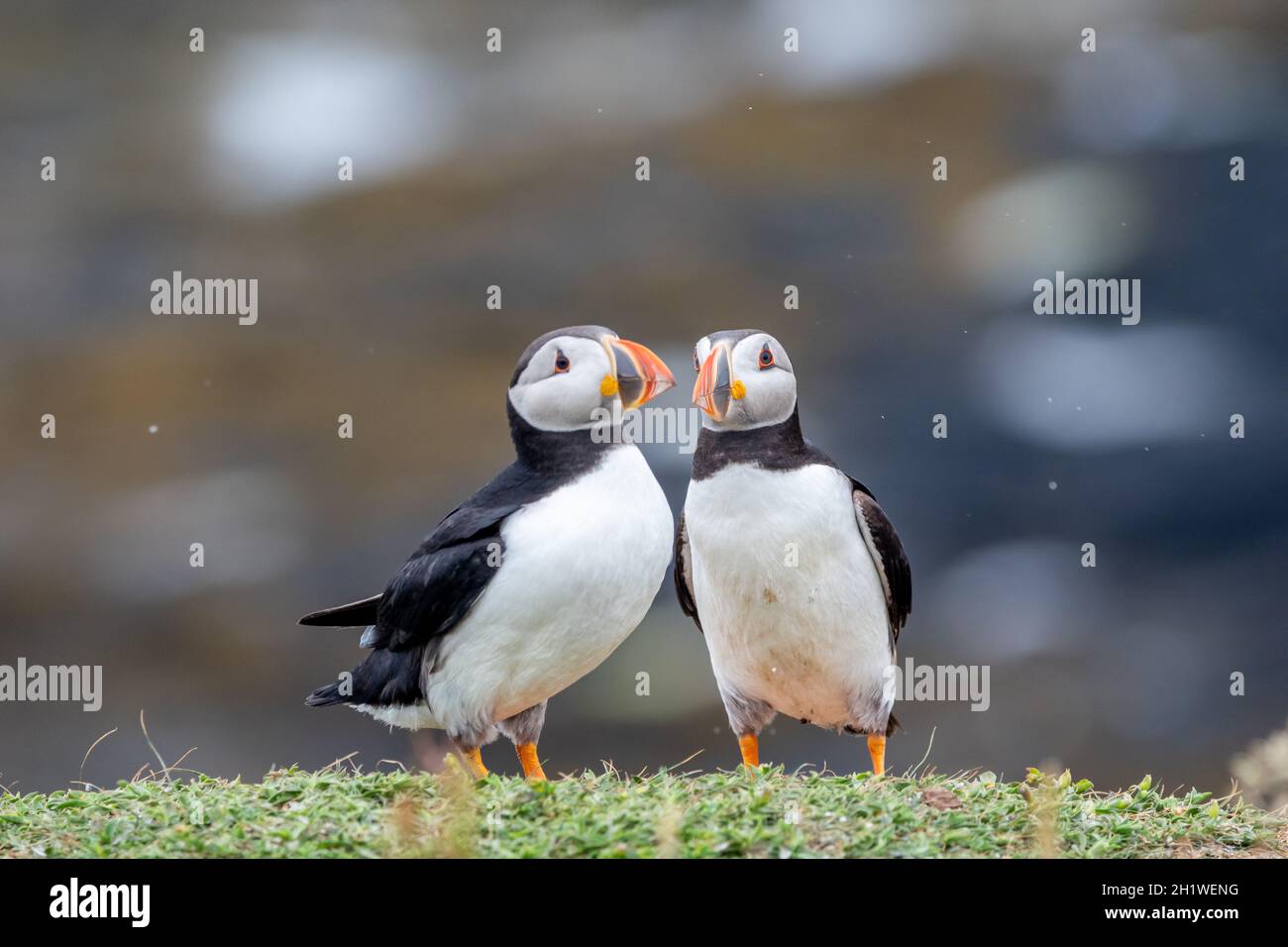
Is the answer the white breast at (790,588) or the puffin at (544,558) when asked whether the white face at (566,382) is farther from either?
the white breast at (790,588)

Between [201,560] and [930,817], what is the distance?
783 cm

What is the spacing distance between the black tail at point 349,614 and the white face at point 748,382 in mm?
1699

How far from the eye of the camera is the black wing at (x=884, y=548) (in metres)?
6.32

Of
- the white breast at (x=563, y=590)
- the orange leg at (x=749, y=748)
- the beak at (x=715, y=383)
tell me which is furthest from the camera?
the orange leg at (x=749, y=748)

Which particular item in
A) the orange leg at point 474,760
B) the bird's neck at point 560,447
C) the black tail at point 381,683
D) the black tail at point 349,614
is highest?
the bird's neck at point 560,447

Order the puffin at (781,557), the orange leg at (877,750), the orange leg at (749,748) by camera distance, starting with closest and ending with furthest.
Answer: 1. the puffin at (781,557)
2. the orange leg at (877,750)
3. the orange leg at (749,748)

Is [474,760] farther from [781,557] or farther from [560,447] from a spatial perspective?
[781,557]

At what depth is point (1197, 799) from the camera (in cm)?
580

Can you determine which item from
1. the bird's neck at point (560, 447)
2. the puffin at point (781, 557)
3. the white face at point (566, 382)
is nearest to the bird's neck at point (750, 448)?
the puffin at point (781, 557)

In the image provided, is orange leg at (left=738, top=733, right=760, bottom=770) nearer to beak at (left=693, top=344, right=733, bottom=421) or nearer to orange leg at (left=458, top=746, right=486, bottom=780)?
orange leg at (left=458, top=746, right=486, bottom=780)

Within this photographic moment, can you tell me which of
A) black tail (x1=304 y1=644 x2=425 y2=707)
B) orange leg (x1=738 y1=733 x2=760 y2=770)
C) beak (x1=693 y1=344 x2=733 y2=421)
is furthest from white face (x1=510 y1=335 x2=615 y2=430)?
orange leg (x1=738 y1=733 x2=760 y2=770)

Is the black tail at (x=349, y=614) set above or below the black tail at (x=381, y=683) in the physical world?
above
